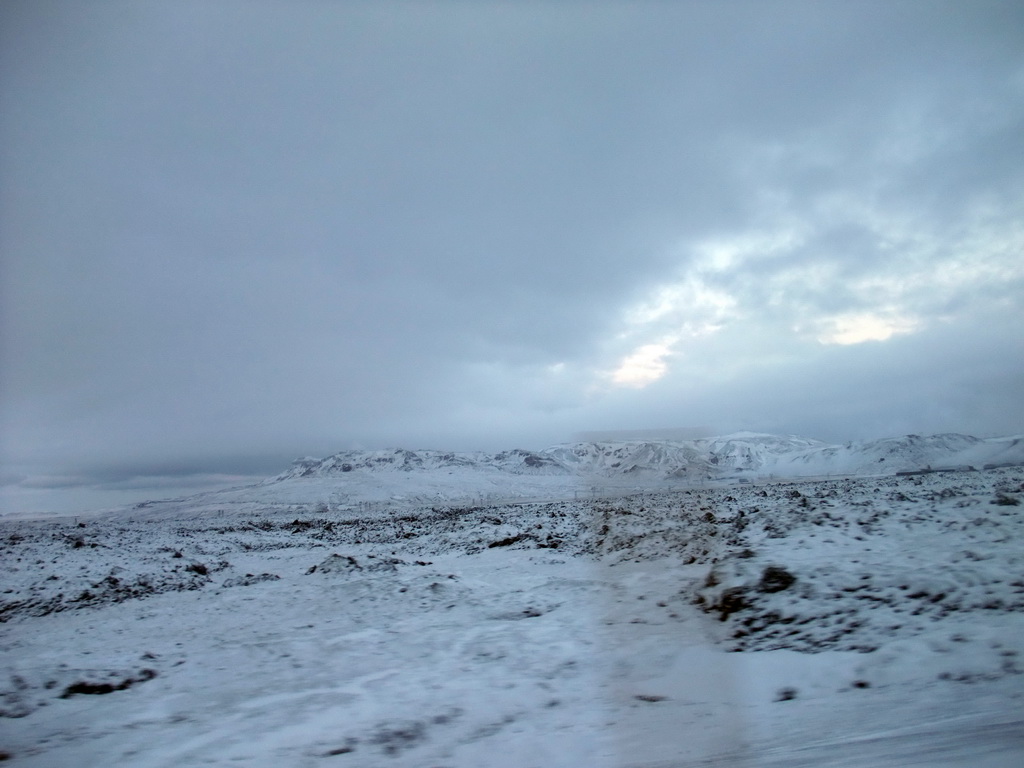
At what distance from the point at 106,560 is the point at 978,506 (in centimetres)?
2854

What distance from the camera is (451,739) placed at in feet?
17.1

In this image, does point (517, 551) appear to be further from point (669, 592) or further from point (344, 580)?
point (669, 592)

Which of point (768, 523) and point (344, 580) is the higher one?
point (768, 523)

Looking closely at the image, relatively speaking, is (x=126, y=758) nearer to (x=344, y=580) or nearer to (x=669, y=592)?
(x=669, y=592)

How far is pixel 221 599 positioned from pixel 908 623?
15.6m

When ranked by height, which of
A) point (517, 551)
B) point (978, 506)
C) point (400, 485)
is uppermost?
point (978, 506)

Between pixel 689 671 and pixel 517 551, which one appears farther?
pixel 517 551

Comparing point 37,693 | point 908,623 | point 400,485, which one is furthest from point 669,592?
point 400,485

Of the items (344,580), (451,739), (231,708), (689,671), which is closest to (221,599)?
(344,580)

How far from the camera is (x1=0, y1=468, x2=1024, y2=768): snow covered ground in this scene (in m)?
4.85

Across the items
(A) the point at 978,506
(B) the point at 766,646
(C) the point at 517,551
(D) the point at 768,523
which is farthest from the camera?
(C) the point at 517,551

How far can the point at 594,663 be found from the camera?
717 centimetres

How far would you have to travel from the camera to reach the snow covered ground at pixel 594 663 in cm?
485

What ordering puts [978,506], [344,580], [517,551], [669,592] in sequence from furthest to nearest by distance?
[517,551], [344,580], [978,506], [669,592]
